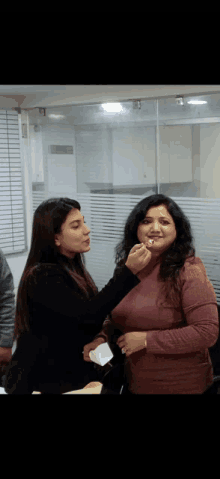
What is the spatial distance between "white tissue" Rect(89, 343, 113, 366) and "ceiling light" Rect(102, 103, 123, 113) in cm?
145

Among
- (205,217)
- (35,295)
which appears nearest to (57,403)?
(35,295)

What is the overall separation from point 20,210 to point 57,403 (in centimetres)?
137

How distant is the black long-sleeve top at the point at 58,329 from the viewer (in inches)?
88.7

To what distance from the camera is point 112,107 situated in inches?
115

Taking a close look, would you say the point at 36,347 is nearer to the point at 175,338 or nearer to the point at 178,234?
the point at 175,338

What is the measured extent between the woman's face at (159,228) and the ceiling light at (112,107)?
0.93m

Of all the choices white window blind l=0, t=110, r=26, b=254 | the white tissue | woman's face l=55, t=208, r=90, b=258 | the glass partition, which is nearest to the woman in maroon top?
the white tissue

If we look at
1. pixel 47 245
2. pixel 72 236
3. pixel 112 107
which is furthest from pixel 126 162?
pixel 47 245

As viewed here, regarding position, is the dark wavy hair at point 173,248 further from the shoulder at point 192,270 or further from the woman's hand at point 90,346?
the woman's hand at point 90,346

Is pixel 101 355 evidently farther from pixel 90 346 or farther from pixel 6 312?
pixel 6 312

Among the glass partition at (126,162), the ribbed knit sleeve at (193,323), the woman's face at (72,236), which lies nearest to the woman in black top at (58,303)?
the woman's face at (72,236)

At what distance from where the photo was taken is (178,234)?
2.30 m
